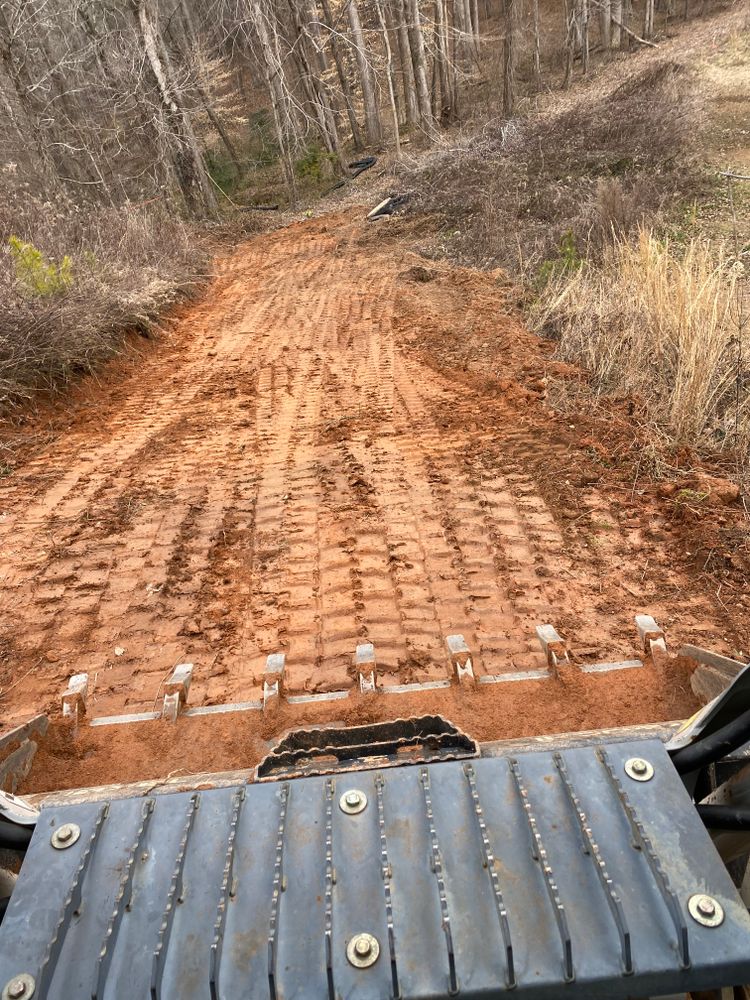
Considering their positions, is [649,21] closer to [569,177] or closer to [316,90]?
[316,90]

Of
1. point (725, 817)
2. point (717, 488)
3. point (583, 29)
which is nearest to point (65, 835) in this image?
point (725, 817)

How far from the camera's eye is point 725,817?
1474mm

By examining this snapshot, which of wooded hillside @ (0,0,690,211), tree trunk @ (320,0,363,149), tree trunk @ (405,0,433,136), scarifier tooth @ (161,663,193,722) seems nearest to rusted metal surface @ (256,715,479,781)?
scarifier tooth @ (161,663,193,722)

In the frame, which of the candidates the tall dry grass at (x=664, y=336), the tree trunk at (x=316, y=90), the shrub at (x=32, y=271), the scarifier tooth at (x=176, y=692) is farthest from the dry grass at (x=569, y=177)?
the scarifier tooth at (x=176, y=692)

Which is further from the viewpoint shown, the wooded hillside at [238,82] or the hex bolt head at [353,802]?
the wooded hillside at [238,82]

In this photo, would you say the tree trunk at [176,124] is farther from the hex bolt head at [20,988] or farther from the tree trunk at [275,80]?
the hex bolt head at [20,988]

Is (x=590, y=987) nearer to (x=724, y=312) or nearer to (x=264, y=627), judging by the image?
(x=264, y=627)

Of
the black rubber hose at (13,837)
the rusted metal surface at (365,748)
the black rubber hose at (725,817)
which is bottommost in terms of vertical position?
the rusted metal surface at (365,748)

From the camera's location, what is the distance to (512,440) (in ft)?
17.0

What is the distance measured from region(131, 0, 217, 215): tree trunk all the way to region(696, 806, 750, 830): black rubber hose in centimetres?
1832

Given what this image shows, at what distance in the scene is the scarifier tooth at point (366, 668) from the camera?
287 cm

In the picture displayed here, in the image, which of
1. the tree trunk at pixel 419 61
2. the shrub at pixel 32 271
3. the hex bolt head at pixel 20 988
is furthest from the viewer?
the tree trunk at pixel 419 61

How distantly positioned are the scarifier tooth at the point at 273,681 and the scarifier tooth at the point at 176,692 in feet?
1.15

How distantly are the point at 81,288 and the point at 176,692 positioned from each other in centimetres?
621
